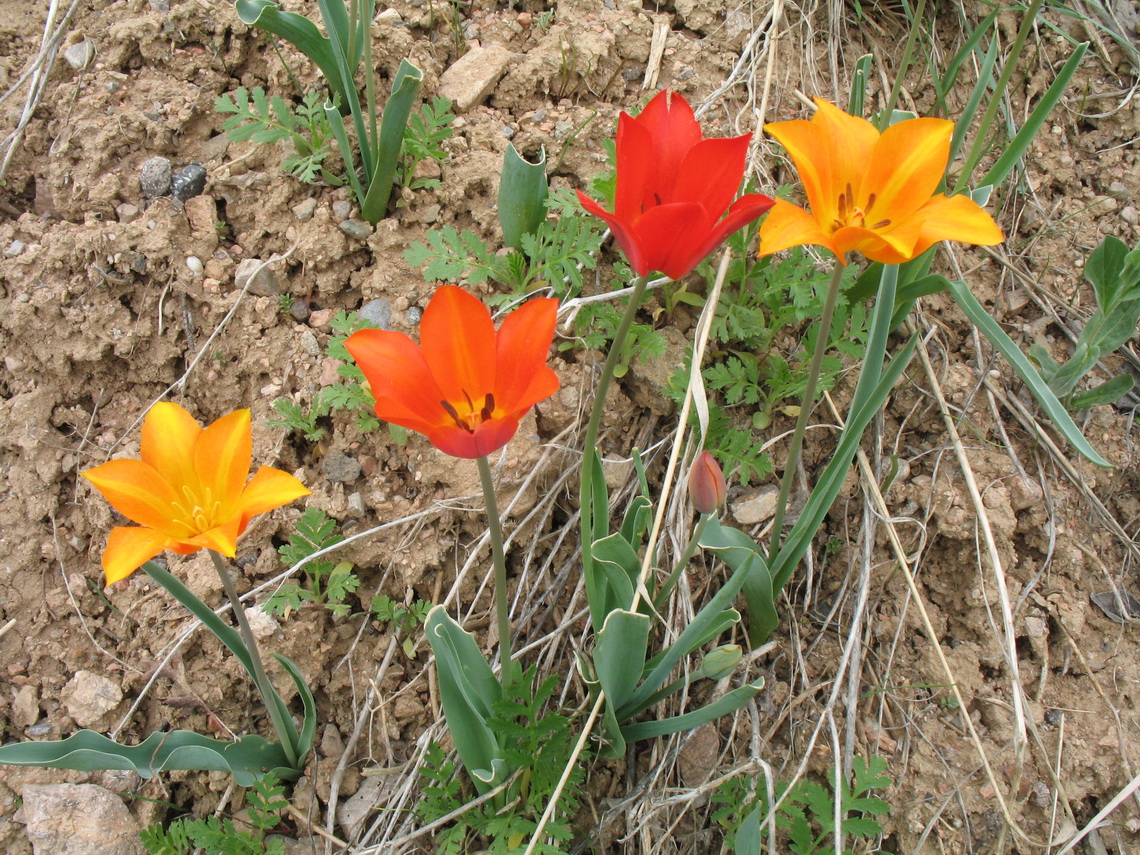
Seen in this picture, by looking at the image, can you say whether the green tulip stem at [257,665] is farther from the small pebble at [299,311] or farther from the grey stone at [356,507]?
the small pebble at [299,311]

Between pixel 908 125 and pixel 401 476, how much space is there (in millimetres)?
1635

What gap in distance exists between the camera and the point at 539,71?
2.95m

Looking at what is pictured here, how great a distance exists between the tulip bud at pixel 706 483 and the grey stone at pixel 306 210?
1715 millimetres

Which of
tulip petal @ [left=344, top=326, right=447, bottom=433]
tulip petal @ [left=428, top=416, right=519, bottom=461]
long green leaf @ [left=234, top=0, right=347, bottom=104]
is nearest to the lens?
tulip petal @ [left=428, top=416, right=519, bottom=461]

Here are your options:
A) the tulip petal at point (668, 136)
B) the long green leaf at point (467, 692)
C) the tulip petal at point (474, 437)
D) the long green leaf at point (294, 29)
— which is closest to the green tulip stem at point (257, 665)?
the long green leaf at point (467, 692)

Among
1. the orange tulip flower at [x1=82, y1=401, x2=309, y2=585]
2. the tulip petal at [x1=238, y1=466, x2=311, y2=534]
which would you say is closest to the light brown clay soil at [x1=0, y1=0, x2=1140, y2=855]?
the orange tulip flower at [x1=82, y1=401, x2=309, y2=585]

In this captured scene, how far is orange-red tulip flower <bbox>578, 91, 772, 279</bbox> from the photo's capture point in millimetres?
1362

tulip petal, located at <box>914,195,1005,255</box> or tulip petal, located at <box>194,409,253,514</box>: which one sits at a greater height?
tulip petal, located at <box>914,195,1005,255</box>

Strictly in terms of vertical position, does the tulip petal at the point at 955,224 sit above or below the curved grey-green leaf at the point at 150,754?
above

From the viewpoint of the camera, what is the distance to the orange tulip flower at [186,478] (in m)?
1.60

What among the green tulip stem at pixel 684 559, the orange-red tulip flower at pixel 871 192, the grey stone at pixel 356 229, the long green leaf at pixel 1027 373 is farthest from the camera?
the grey stone at pixel 356 229

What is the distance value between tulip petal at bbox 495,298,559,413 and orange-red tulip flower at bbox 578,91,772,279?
0.62ft

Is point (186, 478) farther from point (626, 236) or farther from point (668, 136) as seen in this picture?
point (668, 136)

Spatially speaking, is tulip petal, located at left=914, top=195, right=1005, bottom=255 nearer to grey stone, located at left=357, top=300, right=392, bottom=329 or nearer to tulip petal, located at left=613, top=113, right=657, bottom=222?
tulip petal, located at left=613, top=113, right=657, bottom=222
